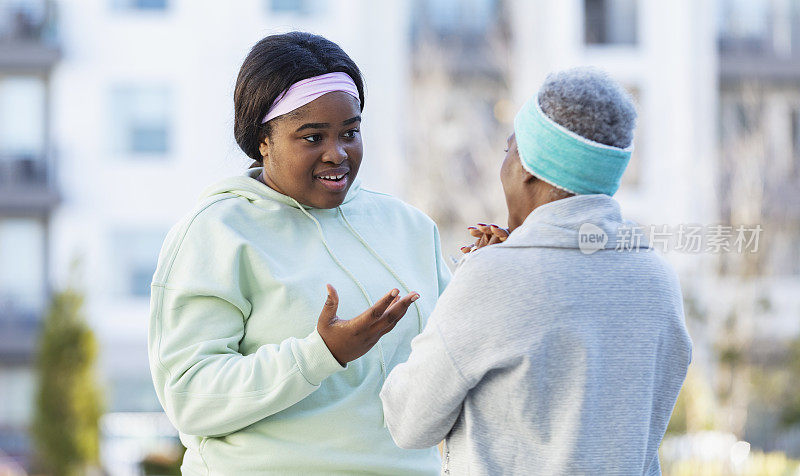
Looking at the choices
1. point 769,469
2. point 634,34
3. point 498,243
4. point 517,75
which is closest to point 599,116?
point 498,243

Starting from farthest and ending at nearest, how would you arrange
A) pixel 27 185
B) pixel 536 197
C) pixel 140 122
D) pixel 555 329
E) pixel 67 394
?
pixel 27 185, pixel 140 122, pixel 67 394, pixel 536 197, pixel 555 329


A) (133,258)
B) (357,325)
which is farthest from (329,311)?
(133,258)

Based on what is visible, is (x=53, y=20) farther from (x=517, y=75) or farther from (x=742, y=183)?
(x=742, y=183)

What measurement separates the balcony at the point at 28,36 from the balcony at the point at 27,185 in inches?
60.9

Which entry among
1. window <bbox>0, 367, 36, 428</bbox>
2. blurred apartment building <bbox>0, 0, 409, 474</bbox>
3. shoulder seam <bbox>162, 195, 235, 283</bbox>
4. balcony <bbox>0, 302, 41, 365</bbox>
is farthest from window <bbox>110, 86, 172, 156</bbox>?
shoulder seam <bbox>162, 195, 235, 283</bbox>

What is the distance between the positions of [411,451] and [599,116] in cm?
85

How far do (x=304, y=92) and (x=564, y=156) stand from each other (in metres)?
0.64

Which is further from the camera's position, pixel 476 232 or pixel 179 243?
pixel 179 243

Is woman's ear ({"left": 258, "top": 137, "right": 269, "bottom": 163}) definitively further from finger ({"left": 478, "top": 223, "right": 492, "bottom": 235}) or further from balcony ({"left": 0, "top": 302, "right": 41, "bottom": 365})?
balcony ({"left": 0, "top": 302, "right": 41, "bottom": 365})

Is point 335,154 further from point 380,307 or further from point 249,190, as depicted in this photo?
point 380,307

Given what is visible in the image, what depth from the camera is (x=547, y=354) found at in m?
1.66

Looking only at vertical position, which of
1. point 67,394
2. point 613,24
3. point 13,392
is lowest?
point 13,392

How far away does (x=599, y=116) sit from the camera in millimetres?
1692

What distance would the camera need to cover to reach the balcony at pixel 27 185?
16297 mm
